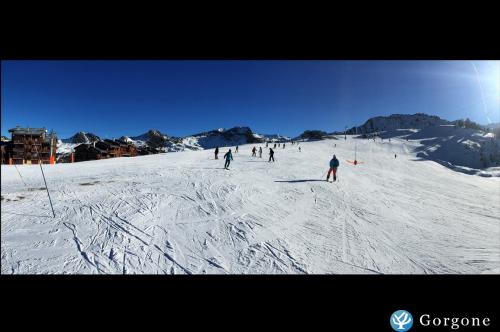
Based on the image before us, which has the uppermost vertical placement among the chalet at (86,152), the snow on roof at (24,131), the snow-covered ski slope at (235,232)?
the snow on roof at (24,131)

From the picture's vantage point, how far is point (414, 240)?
18.7ft

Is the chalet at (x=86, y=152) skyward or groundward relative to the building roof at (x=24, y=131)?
groundward
